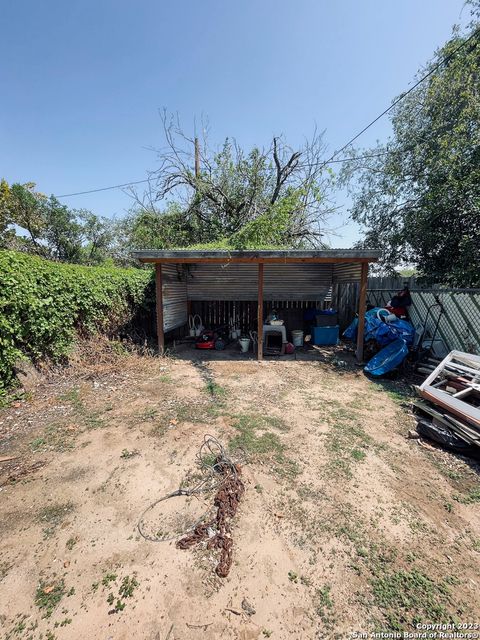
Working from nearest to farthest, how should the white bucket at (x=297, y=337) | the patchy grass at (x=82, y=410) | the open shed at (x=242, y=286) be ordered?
the patchy grass at (x=82, y=410)
the open shed at (x=242, y=286)
the white bucket at (x=297, y=337)

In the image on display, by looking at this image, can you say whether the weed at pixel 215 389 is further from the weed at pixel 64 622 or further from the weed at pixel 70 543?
the weed at pixel 64 622

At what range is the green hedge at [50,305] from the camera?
11.5ft

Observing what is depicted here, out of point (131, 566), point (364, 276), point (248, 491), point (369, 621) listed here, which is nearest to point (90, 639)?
point (131, 566)

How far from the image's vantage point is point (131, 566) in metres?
1.72

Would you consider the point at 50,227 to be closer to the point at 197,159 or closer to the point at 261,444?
the point at 197,159

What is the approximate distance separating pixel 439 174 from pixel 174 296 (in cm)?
701

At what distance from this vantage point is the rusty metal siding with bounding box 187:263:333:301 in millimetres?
7566

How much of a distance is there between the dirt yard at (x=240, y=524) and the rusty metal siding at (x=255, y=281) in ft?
14.0

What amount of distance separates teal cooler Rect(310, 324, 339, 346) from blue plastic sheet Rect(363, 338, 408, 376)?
1.91 meters

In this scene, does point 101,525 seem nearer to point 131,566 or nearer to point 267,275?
point 131,566

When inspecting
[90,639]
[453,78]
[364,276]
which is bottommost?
[90,639]

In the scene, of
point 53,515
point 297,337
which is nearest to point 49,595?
point 53,515

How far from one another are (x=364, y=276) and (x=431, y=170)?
397 centimetres

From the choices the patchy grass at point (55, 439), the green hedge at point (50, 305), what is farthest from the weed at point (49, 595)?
the green hedge at point (50, 305)
